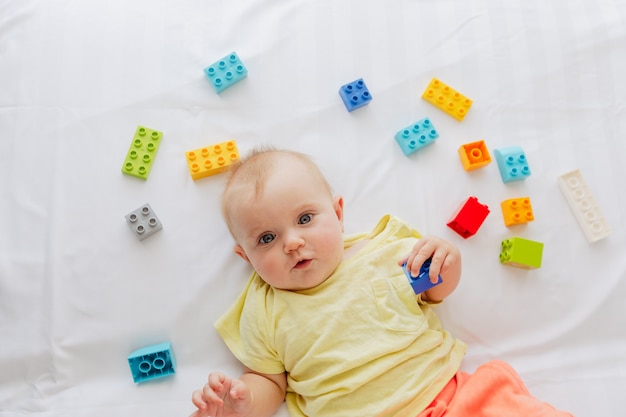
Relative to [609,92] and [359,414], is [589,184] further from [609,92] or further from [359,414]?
[359,414]

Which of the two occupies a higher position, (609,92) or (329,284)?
(609,92)

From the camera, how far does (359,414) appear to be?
1.10 metres

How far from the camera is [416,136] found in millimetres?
1351

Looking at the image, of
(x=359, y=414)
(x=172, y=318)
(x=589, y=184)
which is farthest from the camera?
(x=589, y=184)

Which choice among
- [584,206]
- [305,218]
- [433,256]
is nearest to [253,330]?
[305,218]

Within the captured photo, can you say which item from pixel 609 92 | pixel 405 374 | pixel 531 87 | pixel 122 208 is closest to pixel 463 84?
pixel 531 87

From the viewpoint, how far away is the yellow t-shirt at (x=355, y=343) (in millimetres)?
1117

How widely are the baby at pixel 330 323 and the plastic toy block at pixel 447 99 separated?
0.36 metres

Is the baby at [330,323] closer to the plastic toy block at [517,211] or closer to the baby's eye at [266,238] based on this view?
the baby's eye at [266,238]

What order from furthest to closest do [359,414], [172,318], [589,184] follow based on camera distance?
1. [589,184]
2. [172,318]
3. [359,414]

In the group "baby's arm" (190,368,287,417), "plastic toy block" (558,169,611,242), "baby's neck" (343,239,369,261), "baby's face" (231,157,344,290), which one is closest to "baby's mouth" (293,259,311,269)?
"baby's face" (231,157,344,290)

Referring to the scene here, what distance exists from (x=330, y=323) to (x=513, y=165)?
54cm

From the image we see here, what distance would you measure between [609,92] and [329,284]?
0.81 metres

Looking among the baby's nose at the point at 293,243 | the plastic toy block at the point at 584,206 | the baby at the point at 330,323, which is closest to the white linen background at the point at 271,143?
the plastic toy block at the point at 584,206
